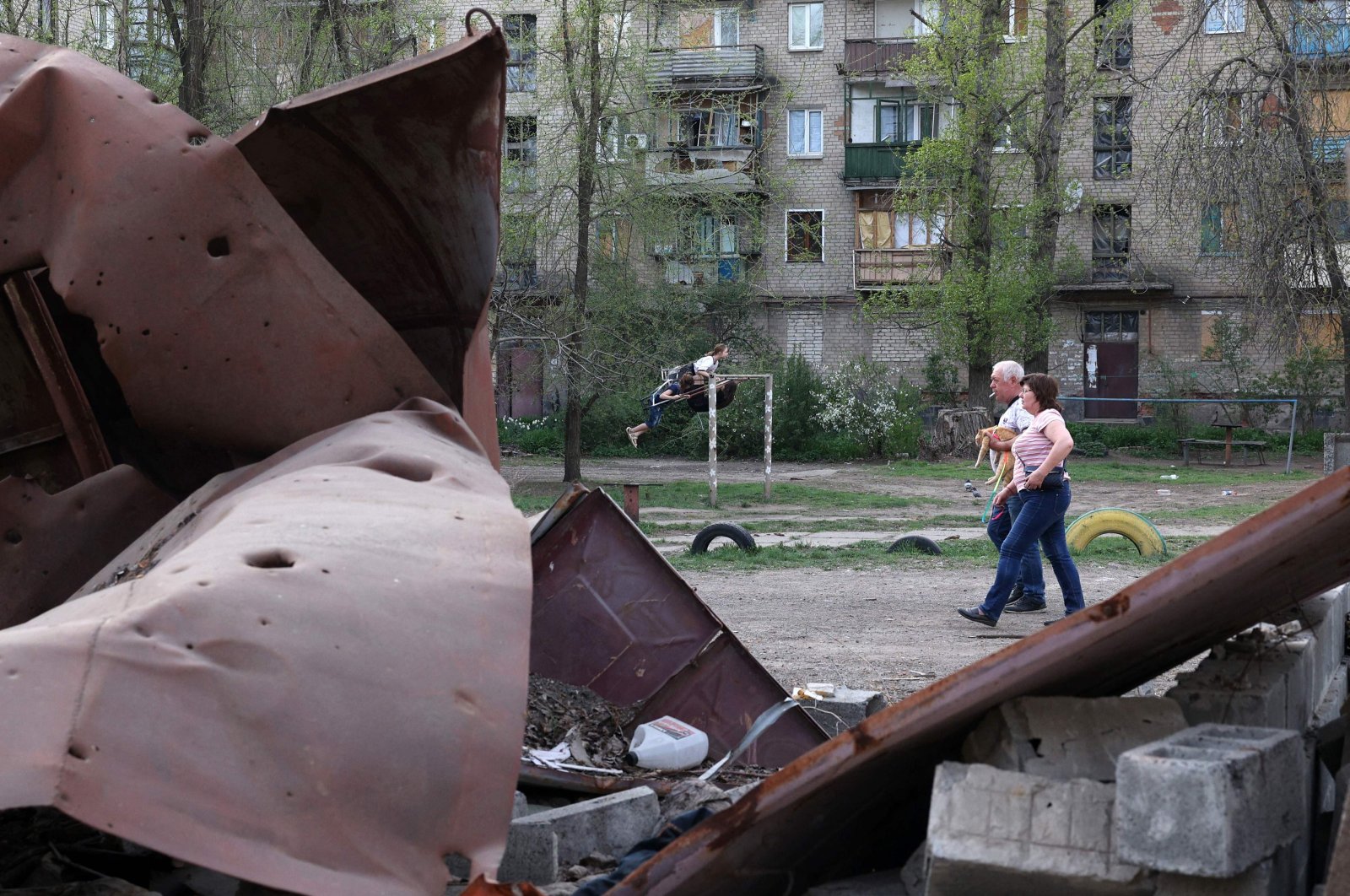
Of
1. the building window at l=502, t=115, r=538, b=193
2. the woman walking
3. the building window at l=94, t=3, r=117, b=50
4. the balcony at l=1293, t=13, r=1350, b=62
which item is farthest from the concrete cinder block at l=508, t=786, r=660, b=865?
the building window at l=502, t=115, r=538, b=193

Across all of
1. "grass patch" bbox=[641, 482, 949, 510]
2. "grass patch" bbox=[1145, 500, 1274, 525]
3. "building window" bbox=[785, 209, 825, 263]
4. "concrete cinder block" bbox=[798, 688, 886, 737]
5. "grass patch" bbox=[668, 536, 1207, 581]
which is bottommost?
"grass patch" bbox=[641, 482, 949, 510]

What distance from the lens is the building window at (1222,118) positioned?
15344 millimetres

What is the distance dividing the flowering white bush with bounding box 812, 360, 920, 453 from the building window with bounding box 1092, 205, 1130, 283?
838 cm

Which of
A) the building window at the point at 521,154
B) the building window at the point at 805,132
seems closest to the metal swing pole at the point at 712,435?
the building window at the point at 521,154

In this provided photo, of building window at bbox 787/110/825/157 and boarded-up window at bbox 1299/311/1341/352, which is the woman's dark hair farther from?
building window at bbox 787/110/825/157

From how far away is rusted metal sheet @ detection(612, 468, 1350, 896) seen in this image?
7.56 ft

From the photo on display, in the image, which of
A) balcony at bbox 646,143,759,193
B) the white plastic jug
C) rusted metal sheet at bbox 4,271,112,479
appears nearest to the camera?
rusted metal sheet at bbox 4,271,112,479

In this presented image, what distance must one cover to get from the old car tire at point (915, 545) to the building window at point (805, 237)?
24.7 meters

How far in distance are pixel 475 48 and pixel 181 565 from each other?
5.39ft

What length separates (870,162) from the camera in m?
37.0

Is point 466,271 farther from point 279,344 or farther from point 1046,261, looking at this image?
point 1046,261

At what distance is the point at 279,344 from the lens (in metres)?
3.39

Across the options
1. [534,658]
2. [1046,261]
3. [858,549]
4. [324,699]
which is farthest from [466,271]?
[1046,261]

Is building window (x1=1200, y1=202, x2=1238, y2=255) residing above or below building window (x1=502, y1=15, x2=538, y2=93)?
below
